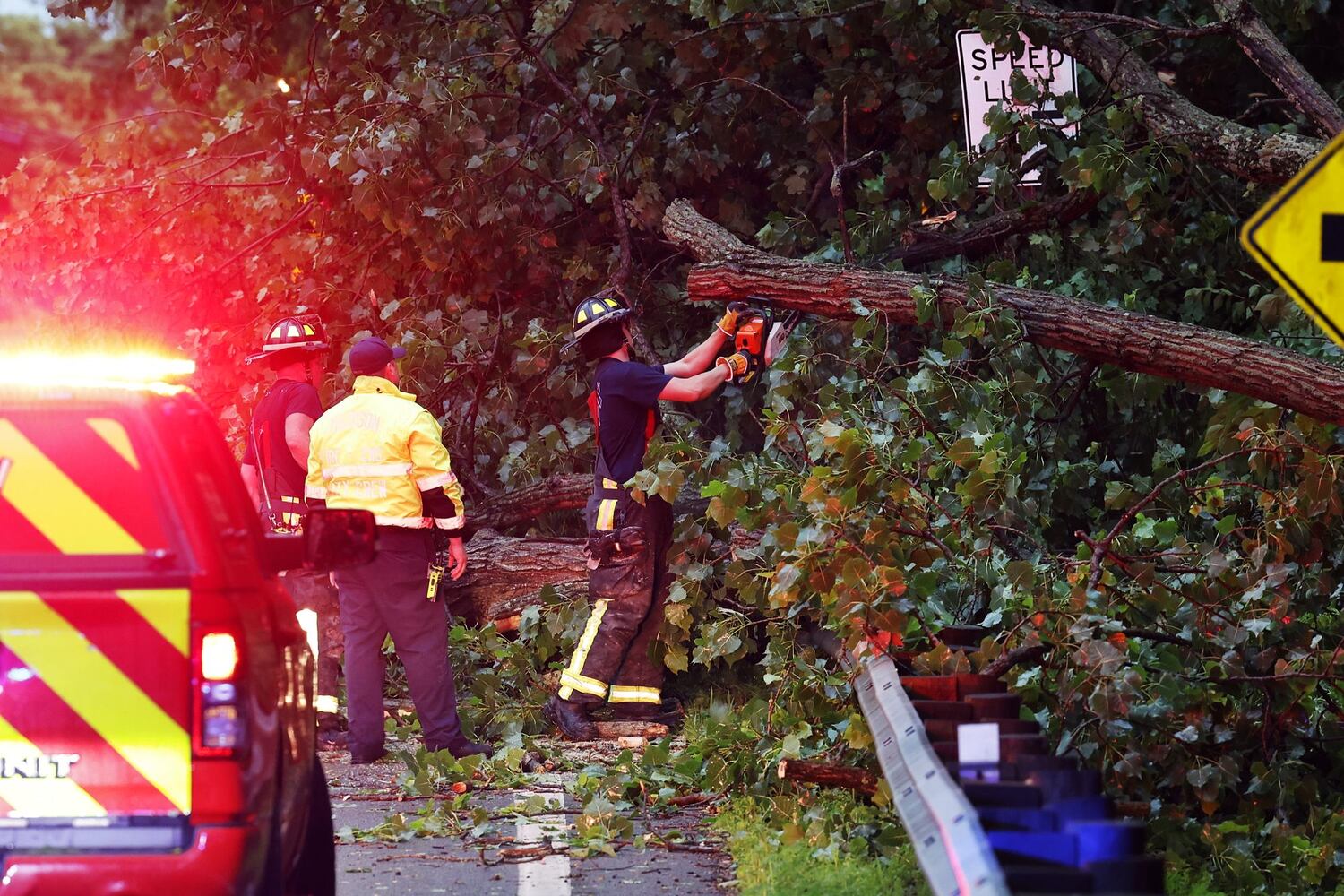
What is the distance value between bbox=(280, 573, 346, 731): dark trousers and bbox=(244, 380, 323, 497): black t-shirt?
513mm

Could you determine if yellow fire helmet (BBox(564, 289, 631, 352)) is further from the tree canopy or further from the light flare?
the light flare

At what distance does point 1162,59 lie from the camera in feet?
30.9

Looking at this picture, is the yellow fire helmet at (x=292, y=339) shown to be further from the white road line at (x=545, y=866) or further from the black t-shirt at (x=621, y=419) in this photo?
the white road line at (x=545, y=866)

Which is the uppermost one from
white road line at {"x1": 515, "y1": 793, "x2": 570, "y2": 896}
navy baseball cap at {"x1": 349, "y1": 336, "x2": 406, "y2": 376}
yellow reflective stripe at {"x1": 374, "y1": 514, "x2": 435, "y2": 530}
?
navy baseball cap at {"x1": 349, "y1": 336, "x2": 406, "y2": 376}

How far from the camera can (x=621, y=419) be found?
868cm

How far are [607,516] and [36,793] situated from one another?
16.8ft

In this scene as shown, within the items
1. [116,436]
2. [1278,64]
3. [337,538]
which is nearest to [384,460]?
[337,538]

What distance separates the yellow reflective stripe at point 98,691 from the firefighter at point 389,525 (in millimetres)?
4263

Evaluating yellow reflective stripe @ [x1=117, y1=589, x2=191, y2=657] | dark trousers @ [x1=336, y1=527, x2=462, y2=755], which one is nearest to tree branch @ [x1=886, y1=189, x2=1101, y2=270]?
dark trousers @ [x1=336, y1=527, x2=462, y2=755]

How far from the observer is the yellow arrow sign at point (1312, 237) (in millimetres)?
4168

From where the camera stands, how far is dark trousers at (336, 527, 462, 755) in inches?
317

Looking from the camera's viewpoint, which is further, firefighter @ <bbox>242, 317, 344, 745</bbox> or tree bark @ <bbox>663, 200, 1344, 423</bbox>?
firefighter @ <bbox>242, 317, 344, 745</bbox>

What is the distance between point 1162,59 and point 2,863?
7.73 metres

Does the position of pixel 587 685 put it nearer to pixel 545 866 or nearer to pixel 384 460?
pixel 384 460
